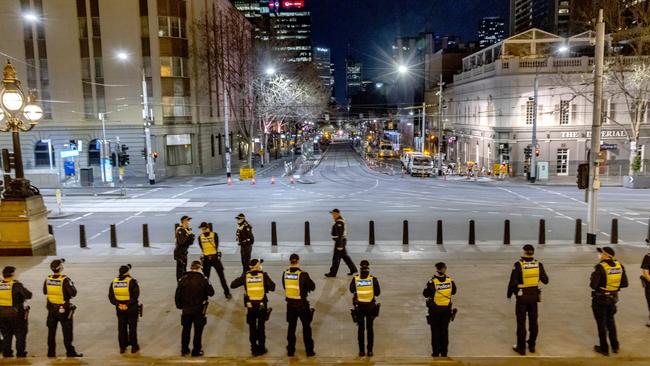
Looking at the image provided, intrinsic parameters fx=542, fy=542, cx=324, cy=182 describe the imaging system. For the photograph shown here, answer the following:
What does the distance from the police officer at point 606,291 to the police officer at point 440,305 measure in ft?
7.89

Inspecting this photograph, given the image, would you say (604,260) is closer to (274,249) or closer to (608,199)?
(274,249)

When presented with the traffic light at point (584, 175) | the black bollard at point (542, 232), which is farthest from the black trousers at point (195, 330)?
the traffic light at point (584, 175)

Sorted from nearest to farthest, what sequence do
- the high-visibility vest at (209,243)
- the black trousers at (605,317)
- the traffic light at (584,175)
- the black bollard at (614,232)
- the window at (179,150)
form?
the black trousers at (605,317) < the high-visibility vest at (209,243) < the traffic light at (584,175) < the black bollard at (614,232) < the window at (179,150)

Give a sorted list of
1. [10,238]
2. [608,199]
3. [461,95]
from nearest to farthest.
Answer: [10,238], [608,199], [461,95]

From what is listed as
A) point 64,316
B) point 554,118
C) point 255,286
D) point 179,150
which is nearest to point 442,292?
point 255,286

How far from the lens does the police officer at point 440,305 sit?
8.38m

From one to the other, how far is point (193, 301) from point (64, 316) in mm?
2108

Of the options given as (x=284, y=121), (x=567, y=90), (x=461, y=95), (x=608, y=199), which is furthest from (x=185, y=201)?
(x=284, y=121)

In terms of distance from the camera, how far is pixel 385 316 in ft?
34.3

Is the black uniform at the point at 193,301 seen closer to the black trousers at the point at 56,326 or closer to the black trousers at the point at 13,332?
the black trousers at the point at 56,326

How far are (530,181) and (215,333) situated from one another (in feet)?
115

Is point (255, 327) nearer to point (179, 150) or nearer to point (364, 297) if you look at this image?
point (364, 297)

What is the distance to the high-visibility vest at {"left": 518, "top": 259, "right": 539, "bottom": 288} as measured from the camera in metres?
8.73

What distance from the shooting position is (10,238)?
49.7 ft
